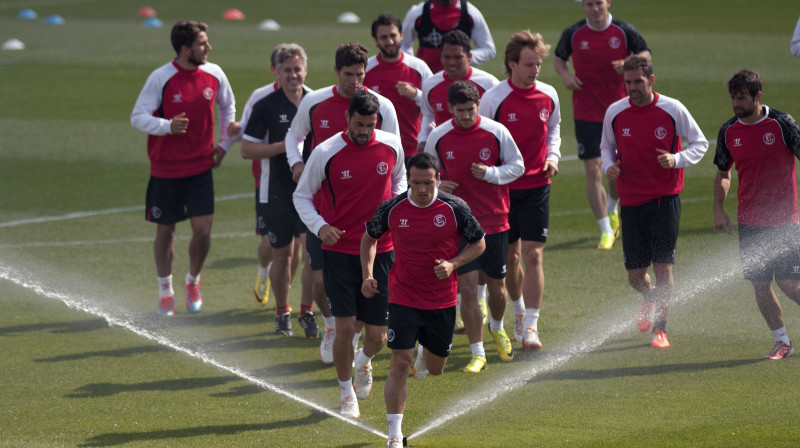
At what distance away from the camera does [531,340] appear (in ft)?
32.0

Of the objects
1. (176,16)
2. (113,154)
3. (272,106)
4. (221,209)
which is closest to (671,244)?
(272,106)

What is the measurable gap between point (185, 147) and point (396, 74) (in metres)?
2.18

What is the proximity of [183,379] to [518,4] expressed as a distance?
27.9m

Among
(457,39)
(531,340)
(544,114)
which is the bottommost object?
(531,340)

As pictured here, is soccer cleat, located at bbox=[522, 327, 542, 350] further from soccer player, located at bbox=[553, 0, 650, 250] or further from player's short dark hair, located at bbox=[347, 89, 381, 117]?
soccer player, located at bbox=[553, 0, 650, 250]

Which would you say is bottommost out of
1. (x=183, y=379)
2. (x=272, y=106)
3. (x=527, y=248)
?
(x=183, y=379)

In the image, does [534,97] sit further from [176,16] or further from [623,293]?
[176,16]

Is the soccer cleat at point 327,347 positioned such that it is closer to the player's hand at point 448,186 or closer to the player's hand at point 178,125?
the player's hand at point 448,186

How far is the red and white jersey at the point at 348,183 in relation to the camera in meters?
8.30

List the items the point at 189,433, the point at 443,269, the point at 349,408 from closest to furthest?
the point at 443,269 → the point at 189,433 → the point at 349,408

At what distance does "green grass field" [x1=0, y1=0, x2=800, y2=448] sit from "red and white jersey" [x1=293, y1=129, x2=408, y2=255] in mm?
1370

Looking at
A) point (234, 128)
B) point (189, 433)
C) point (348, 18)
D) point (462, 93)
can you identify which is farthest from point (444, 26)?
point (348, 18)

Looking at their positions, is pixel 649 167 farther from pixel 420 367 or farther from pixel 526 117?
pixel 420 367

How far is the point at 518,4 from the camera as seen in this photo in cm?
3541
